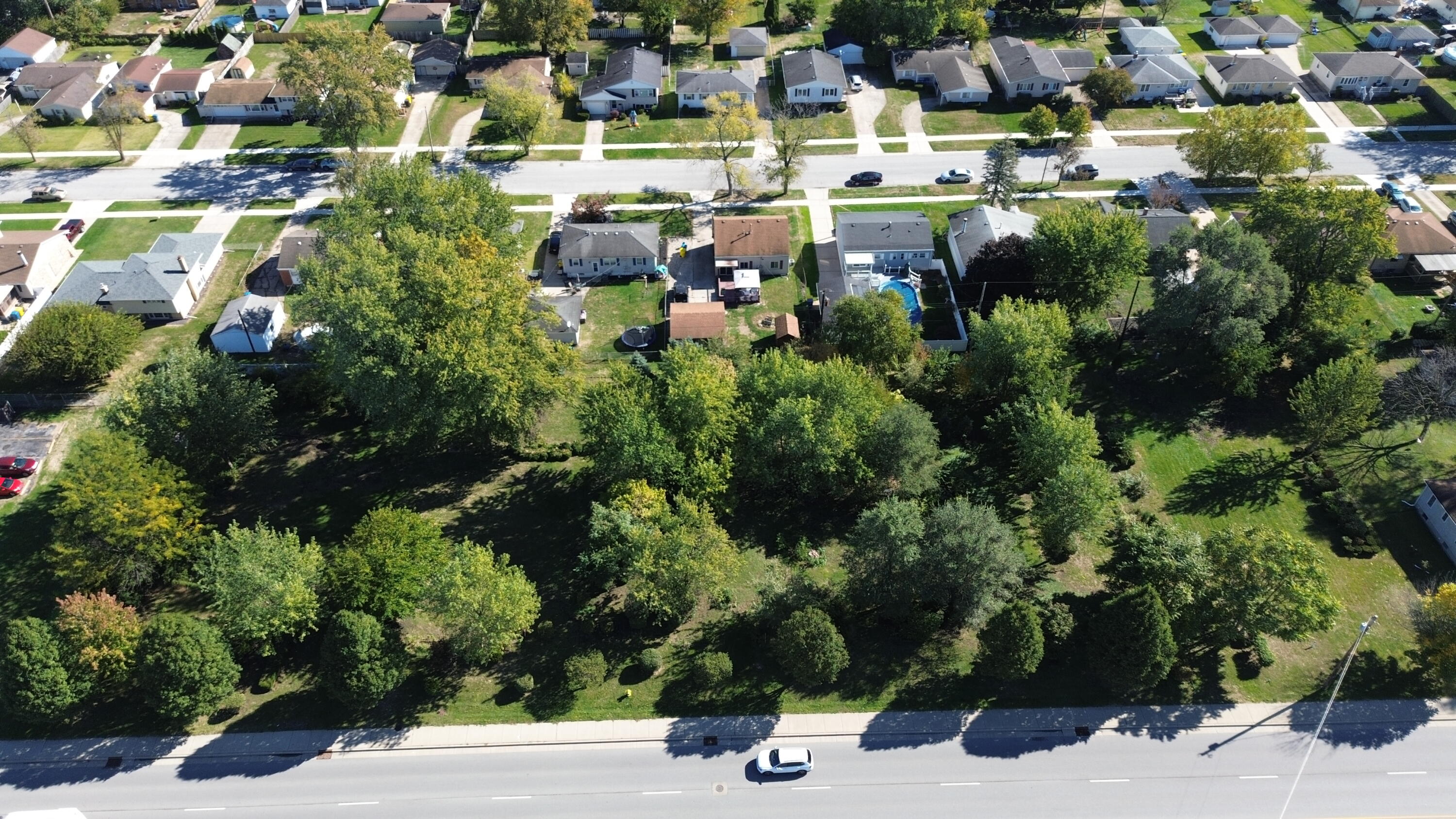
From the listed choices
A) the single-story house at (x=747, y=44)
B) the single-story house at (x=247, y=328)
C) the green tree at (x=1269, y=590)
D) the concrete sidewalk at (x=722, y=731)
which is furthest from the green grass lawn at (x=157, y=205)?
the green tree at (x=1269, y=590)

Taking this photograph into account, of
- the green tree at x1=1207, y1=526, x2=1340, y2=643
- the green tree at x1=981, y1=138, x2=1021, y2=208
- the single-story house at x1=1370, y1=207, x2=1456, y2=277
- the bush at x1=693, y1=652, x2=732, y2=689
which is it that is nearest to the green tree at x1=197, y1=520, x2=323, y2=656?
the bush at x1=693, y1=652, x2=732, y2=689

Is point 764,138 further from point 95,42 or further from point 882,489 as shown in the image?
point 95,42

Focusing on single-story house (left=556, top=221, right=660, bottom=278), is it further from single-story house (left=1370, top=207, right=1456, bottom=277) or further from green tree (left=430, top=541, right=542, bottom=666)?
single-story house (left=1370, top=207, right=1456, bottom=277)

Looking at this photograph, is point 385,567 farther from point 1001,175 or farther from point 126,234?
point 1001,175

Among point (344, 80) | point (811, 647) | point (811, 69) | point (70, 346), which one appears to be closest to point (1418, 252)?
point (811, 69)

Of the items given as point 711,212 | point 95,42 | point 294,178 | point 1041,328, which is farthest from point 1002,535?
point 95,42

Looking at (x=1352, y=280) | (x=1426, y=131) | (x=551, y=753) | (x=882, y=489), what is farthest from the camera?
(x=1426, y=131)

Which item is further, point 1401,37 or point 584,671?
point 1401,37
